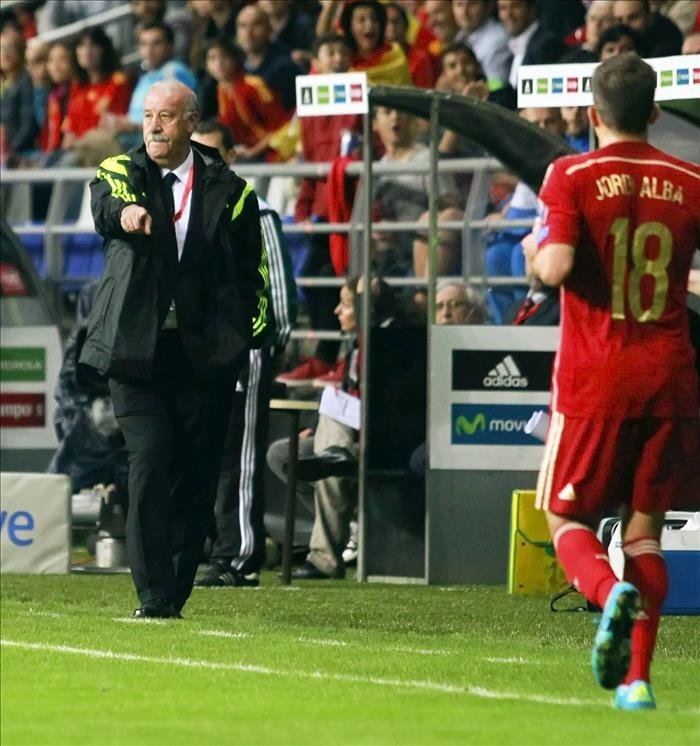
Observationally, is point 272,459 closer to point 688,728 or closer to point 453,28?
point 453,28

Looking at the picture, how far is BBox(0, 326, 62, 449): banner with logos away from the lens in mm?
15422

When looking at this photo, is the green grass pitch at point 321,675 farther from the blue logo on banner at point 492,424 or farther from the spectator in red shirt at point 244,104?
the spectator in red shirt at point 244,104

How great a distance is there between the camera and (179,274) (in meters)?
9.75

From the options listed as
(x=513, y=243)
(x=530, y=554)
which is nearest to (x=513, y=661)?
(x=530, y=554)

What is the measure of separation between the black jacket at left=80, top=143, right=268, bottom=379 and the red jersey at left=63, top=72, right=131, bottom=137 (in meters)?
10.7

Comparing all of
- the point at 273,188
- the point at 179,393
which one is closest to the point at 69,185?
the point at 273,188

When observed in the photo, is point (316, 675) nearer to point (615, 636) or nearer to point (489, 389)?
point (615, 636)

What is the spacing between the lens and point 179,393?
32.2ft

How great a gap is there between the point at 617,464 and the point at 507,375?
563 centimetres

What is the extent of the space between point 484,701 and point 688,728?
0.77 metres

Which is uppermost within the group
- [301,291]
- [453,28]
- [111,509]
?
[453,28]

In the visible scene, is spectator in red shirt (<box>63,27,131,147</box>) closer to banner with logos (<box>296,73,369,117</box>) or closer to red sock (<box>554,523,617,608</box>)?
banner with logos (<box>296,73,369,117</box>)

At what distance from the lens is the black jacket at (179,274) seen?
9602mm

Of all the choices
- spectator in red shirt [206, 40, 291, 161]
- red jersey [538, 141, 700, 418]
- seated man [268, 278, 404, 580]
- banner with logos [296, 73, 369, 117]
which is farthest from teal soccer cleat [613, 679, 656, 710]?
spectator in red shirt [206, 40, 291, 161]
